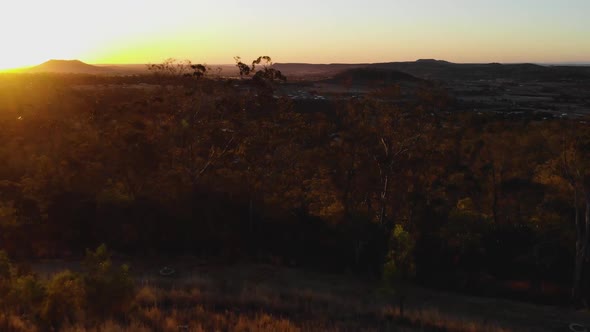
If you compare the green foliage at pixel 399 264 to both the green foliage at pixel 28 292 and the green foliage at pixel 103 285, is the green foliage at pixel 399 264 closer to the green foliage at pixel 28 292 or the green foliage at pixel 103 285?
the green foliage at pixel 103 285

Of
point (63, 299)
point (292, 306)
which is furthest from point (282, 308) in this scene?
point (63, 299)

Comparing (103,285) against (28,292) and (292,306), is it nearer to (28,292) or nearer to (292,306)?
(28,292)

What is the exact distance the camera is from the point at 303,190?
29.8 meters

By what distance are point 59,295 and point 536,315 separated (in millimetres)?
17459

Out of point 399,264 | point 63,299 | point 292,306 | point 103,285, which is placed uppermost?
point 103,285

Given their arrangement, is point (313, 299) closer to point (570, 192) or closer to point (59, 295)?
point (59, 295)

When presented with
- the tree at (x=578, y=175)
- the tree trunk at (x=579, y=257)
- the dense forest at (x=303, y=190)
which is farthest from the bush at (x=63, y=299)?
the tree at (x=578, y=175)

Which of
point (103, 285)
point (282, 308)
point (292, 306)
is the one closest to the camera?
point (103, 285)

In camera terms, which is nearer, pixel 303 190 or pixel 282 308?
pixel 282 308

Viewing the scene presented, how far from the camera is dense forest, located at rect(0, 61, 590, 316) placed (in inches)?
925

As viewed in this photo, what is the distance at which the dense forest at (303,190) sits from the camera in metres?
23.5

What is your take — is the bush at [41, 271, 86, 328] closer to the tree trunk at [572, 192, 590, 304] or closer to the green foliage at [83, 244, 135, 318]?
the green foliage at [83, 244, 135, 318]

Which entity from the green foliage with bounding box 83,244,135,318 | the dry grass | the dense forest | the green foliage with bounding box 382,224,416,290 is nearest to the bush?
the green foliage with bounding box 83,244,135,318

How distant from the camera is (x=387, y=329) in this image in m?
13.7
